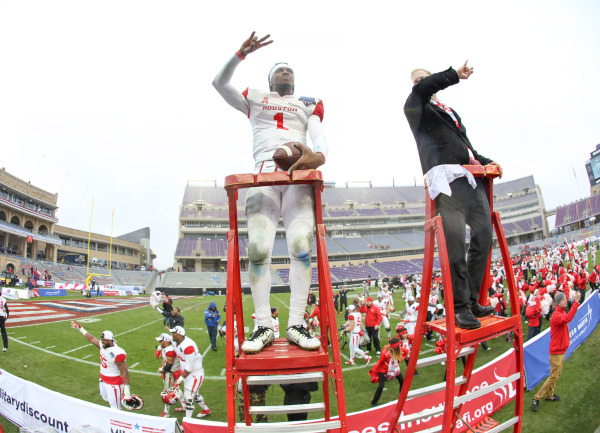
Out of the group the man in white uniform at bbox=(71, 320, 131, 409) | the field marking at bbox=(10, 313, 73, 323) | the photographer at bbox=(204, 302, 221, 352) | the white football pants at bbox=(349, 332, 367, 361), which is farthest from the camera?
the field marking at bbox=(10, 313, 73, 323)

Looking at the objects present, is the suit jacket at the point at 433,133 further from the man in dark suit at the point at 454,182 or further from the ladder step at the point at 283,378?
the ladder step at the point at 283,378

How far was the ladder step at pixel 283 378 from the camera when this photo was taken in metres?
2.11

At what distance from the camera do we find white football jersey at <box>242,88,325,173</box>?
2.99 metres

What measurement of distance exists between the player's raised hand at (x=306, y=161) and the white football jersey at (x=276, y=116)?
0.54 metres

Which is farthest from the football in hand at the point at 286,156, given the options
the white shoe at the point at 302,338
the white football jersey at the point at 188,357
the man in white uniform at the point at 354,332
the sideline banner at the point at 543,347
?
the man in white uniform at the point at 354,332

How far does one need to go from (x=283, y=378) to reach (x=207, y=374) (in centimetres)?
952

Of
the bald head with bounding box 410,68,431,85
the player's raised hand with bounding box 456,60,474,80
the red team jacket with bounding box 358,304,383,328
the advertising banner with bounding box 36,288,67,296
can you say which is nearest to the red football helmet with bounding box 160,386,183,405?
the red team jacket with bounding box 358,304,383,328

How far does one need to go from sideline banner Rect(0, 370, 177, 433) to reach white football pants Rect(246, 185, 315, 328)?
12.1 feet

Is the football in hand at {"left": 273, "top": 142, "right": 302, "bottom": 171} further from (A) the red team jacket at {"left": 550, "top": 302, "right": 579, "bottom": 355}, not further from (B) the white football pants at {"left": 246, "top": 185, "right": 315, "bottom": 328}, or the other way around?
(A) the red team jacket at {"left": 550, "top": 302, "right": 579, "bottom": 355}

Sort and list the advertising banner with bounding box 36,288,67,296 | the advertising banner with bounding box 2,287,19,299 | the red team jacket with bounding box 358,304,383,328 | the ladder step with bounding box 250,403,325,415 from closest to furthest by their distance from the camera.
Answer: the ladder step with bounding box 250,403,325,415
the red team jacket with bounding box 358,304,383,328
the advertising banner with bounding box 2,287,19,299
the advertising banner with bounding box 36,288,67,296

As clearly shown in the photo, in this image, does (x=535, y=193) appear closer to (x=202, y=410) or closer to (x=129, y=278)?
(x=129, y=278)

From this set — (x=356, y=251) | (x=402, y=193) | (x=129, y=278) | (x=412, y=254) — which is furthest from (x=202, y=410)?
(x=402, y=193)

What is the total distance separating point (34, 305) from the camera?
21391 millimetres

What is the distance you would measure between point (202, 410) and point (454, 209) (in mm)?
7440
